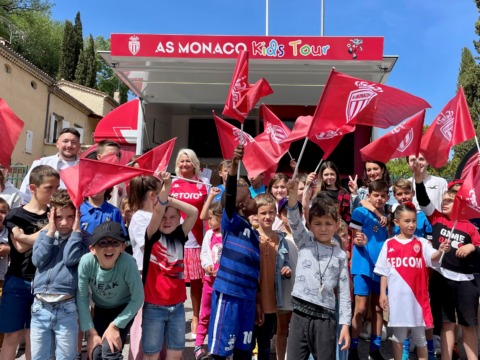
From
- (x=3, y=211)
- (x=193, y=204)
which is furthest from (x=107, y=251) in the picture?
(x=193, y=204)

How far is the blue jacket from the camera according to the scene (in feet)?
10.4

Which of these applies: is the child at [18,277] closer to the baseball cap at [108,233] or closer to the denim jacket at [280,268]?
the baseball cap at [108,233]

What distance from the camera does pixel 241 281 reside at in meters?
3.45

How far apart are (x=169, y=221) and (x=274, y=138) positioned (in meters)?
1.87

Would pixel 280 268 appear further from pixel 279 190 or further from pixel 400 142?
pixel 400 142

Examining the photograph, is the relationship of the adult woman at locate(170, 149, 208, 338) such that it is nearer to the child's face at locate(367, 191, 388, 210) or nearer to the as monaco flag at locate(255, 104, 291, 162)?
the as monaco flag at locate(255, 104, 291, 162)

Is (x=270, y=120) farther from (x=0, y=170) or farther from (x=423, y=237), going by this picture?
(x=0, y=170)

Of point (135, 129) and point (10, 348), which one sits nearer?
point (10, 348)

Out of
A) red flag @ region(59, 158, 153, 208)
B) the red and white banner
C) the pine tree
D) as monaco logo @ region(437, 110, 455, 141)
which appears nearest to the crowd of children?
red flag @ region(59, 158, 153, 208)

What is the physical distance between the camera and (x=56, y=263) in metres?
3.24

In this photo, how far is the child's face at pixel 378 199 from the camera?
4445mm

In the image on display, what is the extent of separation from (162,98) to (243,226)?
522cm

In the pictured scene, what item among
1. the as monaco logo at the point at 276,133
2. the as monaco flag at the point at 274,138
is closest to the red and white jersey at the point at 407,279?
the as monaco flag at the point at 274,138

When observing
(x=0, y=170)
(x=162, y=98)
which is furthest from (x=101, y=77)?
(x=0, y=170)
